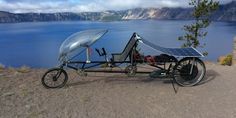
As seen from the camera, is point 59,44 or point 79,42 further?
point 59,44

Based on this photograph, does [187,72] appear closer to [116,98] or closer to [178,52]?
[178,52]

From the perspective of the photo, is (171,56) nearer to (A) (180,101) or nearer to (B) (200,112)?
(A) (180,101)

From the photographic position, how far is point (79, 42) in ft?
27.4

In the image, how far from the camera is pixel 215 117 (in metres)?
6.34

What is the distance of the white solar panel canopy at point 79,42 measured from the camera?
8336 mm

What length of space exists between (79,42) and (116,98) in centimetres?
169

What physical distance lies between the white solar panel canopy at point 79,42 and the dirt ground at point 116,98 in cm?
85

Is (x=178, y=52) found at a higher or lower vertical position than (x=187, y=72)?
higher

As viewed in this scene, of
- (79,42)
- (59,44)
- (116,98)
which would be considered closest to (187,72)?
(116,98)

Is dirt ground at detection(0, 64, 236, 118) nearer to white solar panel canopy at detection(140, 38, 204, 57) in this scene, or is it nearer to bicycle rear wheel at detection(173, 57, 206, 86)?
bicycle rear wheel at detection(173, 57, 206, 86)

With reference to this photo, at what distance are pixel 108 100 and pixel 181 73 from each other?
7.41ft

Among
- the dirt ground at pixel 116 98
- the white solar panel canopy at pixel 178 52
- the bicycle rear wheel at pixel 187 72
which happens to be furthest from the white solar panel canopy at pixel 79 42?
the bicycle rear wheel at pixel 187 72

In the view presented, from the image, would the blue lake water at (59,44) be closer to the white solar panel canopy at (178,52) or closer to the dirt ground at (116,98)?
the dirt ground at (116,98)

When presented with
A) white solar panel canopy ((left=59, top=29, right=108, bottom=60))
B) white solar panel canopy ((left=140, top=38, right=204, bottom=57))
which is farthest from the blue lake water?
white solar panel canopy ((left=140, top=38, right=204, bottom=57))
